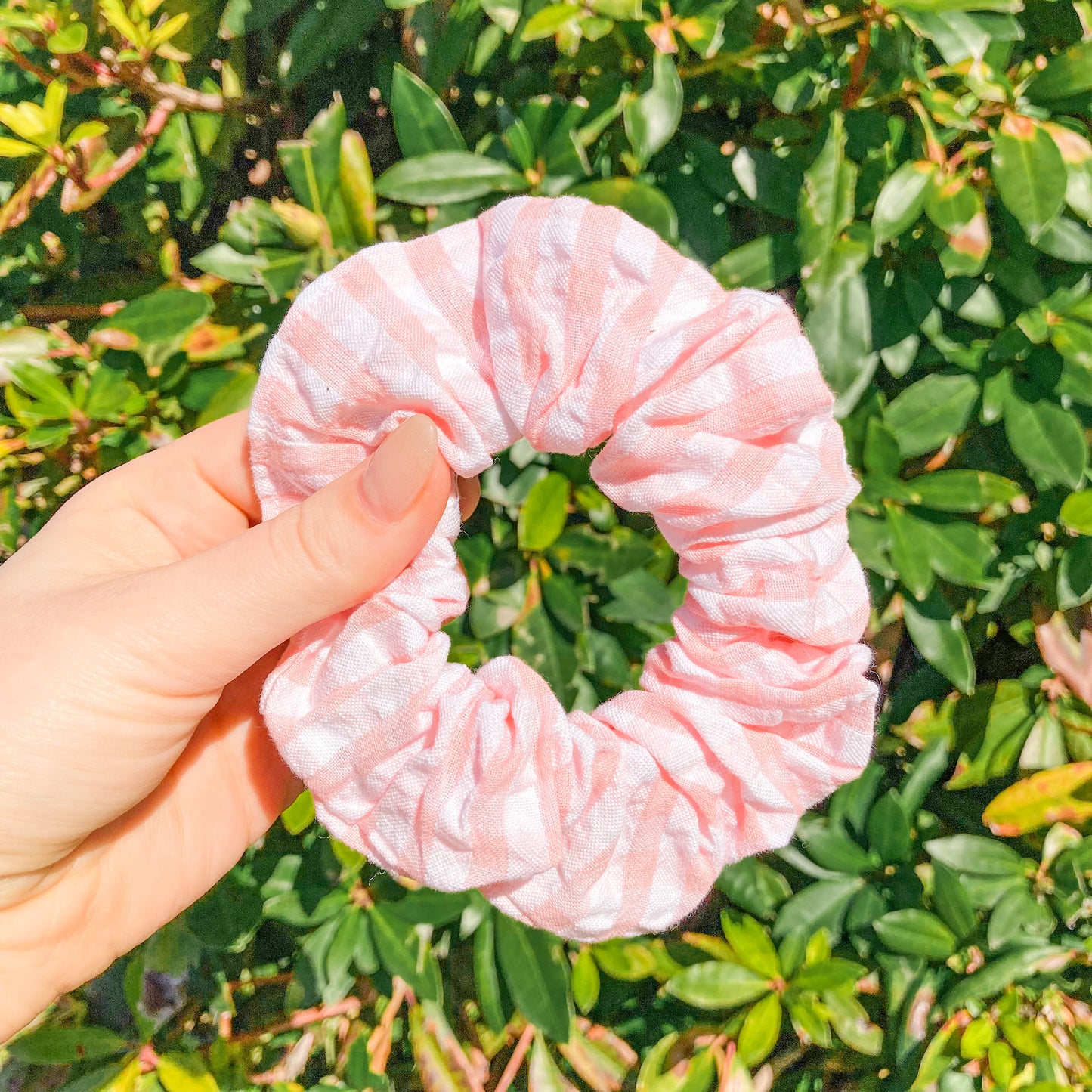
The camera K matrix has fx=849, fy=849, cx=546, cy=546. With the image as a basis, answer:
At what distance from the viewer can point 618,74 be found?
0.75 m

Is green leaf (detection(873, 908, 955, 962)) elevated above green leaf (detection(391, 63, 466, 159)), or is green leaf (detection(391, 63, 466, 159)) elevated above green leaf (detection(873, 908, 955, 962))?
green leaf (detection(391, 63, 466, 159))

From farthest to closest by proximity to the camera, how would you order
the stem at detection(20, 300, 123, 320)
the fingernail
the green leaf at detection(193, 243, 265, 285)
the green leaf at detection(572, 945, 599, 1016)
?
the green leaf at detection(572, 945, 599, 1016), the stem at detection(20, 300, 123, 320), the green leaf at detection(193, 243, 265, 285), the fingernail

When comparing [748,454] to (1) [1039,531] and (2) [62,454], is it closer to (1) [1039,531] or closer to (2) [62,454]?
(1) [1039,531]

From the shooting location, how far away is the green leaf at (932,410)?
81 centimetres

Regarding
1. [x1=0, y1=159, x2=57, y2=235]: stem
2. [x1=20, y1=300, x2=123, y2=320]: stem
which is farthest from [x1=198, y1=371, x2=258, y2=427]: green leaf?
[x1=0, y1=159, x2=57, y2=235]: stem

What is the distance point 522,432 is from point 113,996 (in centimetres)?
93

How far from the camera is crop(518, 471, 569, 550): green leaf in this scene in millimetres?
841

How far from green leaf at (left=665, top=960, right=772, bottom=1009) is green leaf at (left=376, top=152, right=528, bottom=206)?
842 millimetres

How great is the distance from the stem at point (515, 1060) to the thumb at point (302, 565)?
661 millimetres

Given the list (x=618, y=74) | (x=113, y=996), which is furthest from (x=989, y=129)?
(x=113, y=996)

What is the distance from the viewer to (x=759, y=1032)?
93cm

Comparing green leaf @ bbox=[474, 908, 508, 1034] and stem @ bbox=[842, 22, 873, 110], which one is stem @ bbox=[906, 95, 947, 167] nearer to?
A: stem @ bbox=[842, 22, 873, 110]

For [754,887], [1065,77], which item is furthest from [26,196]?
[754,887]

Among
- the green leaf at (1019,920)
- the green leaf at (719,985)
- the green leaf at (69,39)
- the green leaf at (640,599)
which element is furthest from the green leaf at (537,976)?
the green leaf at (69,39)
